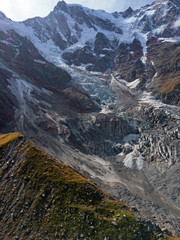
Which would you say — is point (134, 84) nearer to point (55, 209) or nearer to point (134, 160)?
point (134, 160)

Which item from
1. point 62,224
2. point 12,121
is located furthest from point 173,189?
point 12,121

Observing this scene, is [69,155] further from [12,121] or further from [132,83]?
[132,83]

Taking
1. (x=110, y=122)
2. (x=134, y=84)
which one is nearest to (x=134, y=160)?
(x=110, y=122)

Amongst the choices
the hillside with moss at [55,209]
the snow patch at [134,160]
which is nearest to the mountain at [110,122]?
the snow patch at [134,160]

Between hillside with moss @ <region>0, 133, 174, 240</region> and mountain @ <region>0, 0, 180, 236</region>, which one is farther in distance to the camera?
mountain @ <region>0, 0, 180, 236</region>

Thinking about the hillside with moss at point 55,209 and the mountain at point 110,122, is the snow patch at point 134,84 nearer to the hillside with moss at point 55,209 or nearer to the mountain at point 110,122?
the mountain at point 110,122

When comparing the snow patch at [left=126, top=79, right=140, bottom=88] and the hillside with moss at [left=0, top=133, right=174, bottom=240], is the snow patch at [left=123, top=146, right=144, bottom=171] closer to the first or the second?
the hillside with moss at [left=0, top=133, right=174, bottom=240]

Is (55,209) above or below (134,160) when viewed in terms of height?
above

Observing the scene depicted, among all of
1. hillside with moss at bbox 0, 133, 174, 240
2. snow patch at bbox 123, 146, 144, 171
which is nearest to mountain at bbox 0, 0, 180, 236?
snow patch at bbox 123, 146, 144, 171
